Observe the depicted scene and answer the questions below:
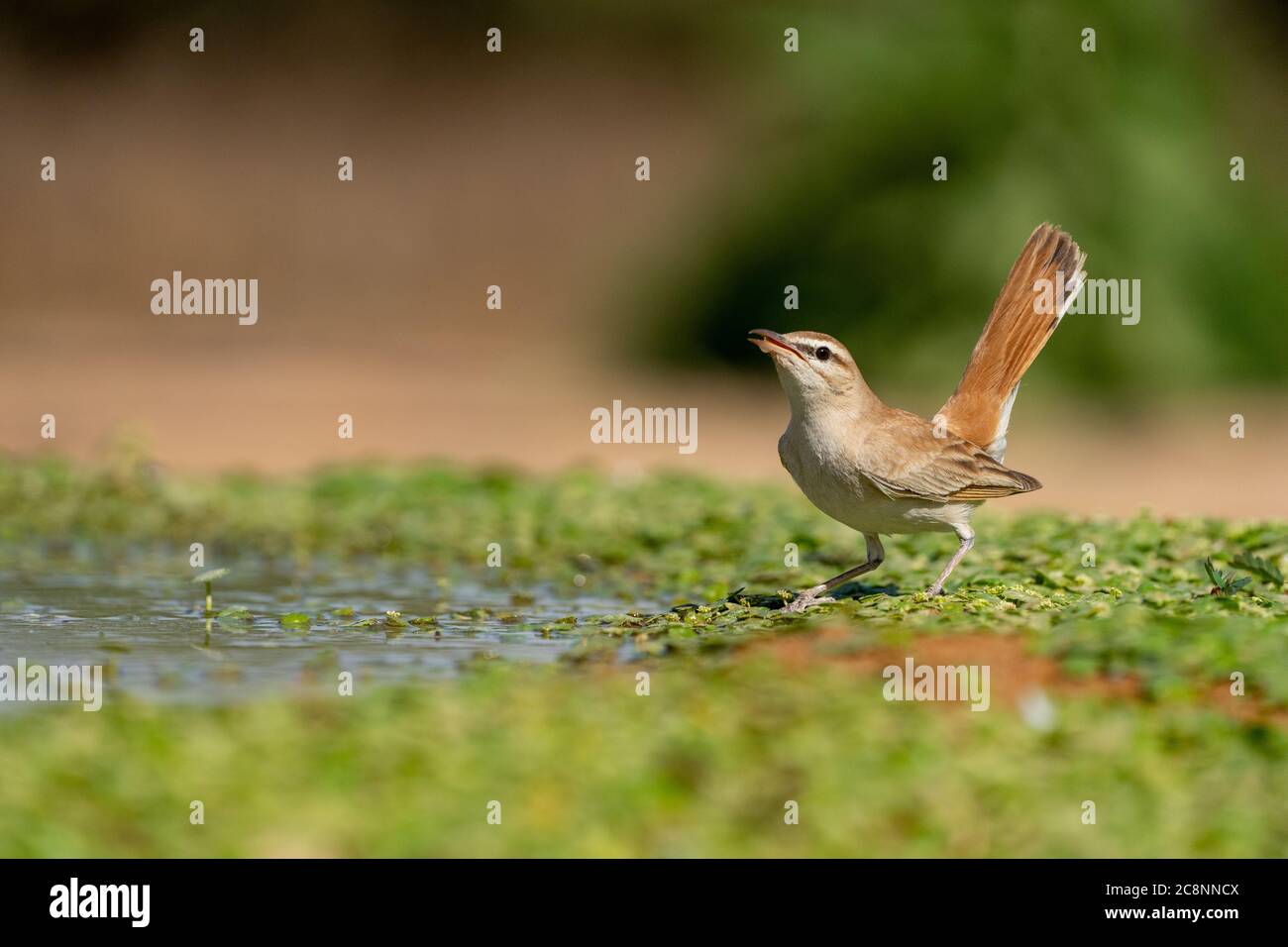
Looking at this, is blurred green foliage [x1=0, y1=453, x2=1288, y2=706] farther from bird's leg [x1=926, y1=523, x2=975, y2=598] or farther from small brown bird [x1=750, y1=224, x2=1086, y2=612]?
small brown bird [x1=750, y1=224, x2=1086, y2=612]

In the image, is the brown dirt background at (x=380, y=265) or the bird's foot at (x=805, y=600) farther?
the brown dirt background at (x=380, y=265)

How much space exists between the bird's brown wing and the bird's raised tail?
28 centimetres

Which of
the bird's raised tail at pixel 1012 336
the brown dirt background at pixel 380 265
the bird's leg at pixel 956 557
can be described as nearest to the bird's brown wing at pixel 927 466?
the bird's leg at pixel 956 557

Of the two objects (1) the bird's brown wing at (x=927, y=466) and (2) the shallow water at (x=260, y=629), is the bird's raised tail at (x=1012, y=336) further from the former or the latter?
(2) the shallow water at (x=260, y=629)

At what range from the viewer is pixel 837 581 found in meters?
7.54

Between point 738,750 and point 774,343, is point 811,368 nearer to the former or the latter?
point 774,343

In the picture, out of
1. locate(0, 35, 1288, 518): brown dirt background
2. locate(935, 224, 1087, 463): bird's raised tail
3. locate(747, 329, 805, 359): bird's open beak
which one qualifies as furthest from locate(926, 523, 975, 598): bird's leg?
locate(0, 35, 1288, 518): brown dirt background

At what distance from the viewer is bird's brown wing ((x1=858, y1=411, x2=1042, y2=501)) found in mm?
7098

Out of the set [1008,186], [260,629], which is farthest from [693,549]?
[1008,186]

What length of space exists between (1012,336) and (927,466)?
1077 millimetres

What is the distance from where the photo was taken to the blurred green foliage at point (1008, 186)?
56.6 ft

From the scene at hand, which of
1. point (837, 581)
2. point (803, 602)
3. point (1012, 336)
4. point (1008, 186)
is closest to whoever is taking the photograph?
point (803, 602)

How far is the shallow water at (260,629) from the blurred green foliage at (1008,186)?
9.24 meters
